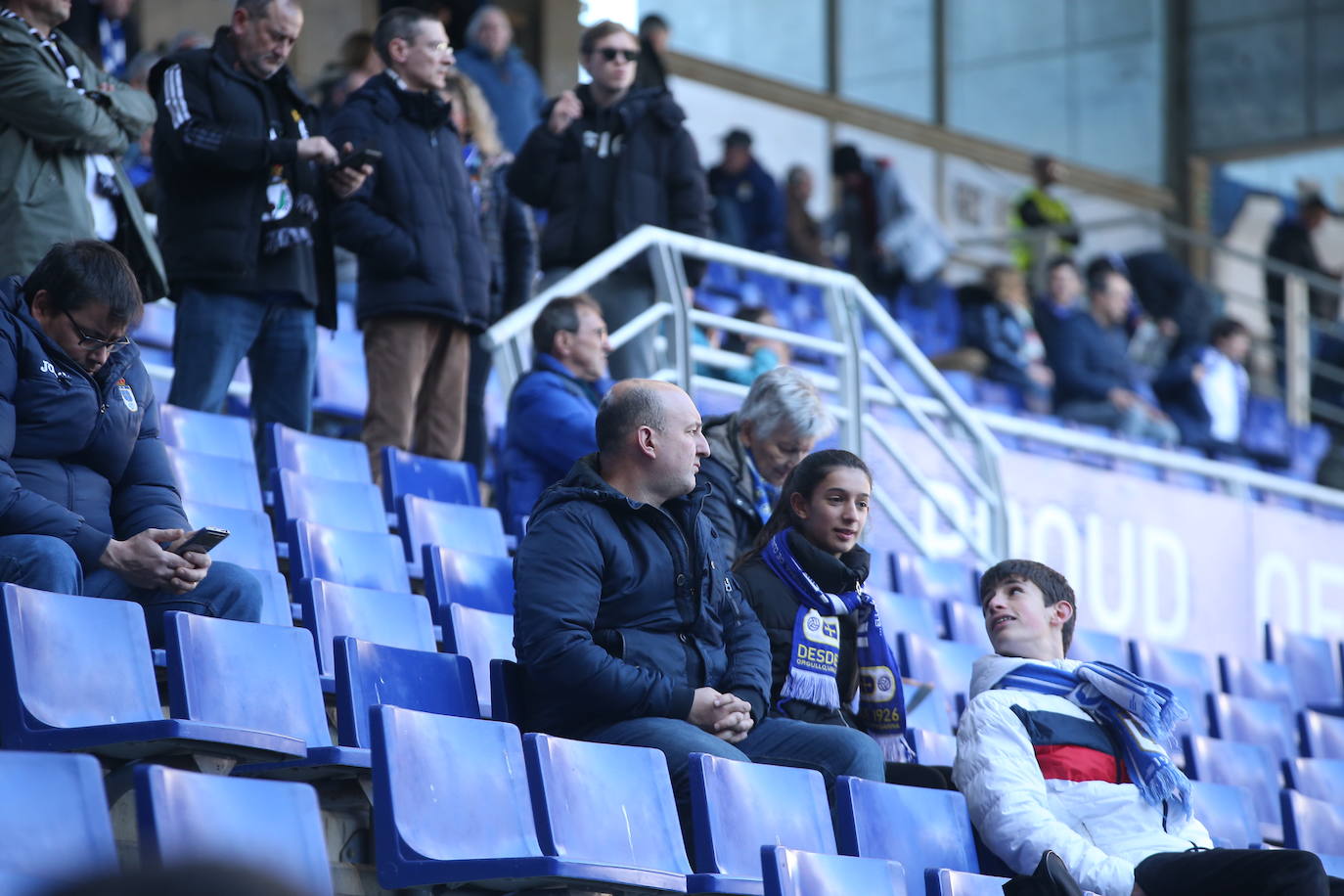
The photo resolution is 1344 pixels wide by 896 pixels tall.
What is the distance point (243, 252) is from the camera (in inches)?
180

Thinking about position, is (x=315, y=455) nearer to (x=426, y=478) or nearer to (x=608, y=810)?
(x=426, y=478)

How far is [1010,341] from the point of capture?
10.1 meters

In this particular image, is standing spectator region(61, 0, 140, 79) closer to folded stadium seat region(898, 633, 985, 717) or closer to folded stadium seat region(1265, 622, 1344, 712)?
folded stadium seat region(898, 633, 985, 717)

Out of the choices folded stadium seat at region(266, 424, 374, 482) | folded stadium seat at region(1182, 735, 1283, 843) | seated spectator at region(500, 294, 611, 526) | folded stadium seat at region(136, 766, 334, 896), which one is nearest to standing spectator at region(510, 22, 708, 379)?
seated spectator at region(500, 294, 611, 526)

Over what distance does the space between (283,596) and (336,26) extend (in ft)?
22.9

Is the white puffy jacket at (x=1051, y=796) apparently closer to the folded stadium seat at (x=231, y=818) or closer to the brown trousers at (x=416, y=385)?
the folded stadium seat at (x=231, y=818)

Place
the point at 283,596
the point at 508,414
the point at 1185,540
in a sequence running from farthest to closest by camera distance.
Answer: the point at 1185,540, the point at 508,414, the point at 283,596

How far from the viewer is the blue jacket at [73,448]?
3.24 m

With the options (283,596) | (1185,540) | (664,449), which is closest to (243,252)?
(283,596)

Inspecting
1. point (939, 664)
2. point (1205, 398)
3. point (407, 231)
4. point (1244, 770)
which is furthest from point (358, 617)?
point (1205, 398)

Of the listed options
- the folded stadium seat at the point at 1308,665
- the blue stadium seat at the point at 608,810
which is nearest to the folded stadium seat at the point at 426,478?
the blue stadium seat at the point at 608,810

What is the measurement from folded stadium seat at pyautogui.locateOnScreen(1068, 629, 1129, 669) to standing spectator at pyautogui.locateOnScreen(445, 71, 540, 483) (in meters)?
1.87

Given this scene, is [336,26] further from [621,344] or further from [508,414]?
[508,414]

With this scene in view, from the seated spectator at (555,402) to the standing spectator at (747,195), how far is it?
5234 millimetres
